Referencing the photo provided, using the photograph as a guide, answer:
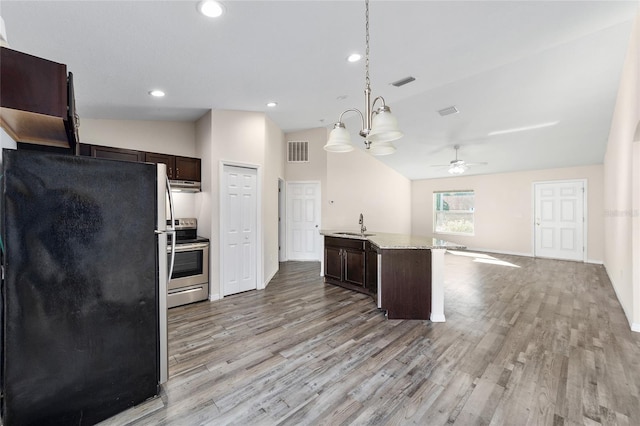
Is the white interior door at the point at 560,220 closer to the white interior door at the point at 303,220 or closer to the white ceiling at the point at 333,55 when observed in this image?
the white ceiling at the point at 333,55

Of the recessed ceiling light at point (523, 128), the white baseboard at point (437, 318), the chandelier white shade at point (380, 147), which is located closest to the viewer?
the chandelier white shade at point (380, 147)

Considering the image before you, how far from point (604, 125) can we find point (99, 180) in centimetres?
723

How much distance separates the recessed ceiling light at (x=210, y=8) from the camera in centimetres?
189

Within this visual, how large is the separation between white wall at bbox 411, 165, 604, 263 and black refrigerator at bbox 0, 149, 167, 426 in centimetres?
850

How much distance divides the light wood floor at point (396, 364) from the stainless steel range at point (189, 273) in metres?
0.19

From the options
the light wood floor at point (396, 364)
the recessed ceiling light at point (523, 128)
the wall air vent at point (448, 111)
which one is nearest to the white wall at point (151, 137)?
the light wood floor at point (396, 364)

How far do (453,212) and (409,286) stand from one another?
643cm

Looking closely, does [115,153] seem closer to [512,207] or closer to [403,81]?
[403,81]

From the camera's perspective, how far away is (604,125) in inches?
189

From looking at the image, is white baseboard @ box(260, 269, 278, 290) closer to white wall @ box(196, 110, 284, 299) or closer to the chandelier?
white wall @ box(196, 110, 284, 299)

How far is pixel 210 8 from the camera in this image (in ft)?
6.35

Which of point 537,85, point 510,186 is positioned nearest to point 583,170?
point 510,186

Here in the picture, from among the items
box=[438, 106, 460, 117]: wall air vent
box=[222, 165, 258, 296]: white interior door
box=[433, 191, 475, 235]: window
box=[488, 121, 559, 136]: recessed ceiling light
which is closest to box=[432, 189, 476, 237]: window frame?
box=[433, 191, 475, 235]: window

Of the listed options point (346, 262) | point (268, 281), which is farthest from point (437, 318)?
point (268, 281)
